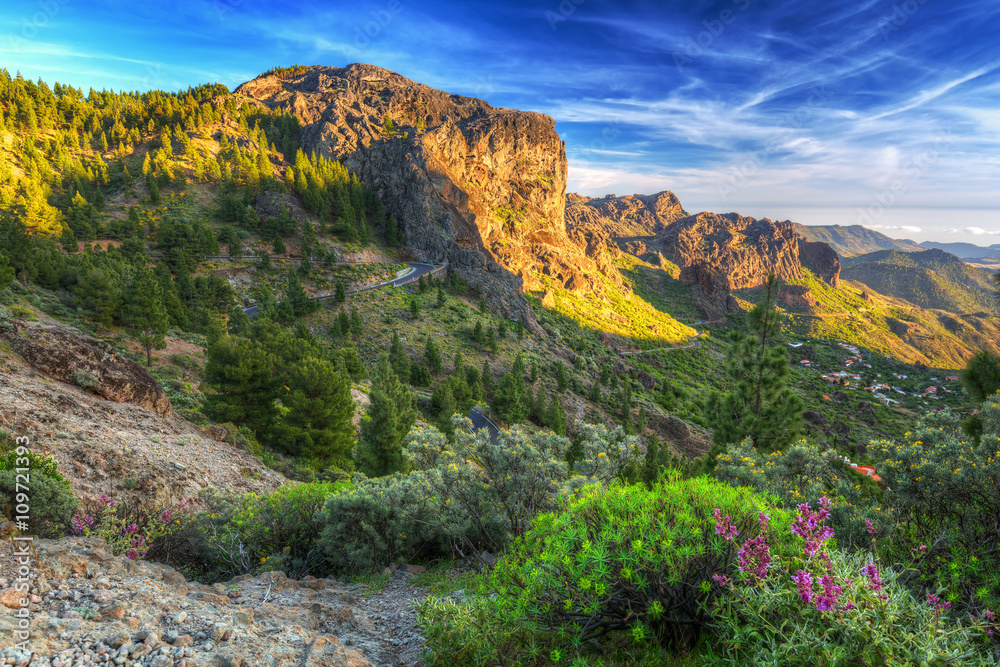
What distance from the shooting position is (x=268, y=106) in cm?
13050

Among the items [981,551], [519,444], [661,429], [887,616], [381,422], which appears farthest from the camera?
[661,429]

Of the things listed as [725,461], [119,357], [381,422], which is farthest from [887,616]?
[119,357]

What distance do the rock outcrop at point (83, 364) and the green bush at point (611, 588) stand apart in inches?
611

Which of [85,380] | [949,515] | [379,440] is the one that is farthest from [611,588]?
[85,380]

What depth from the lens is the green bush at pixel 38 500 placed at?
609 centimetres

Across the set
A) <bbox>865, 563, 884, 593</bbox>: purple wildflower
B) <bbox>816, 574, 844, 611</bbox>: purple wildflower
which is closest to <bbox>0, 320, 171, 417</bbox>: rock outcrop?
<bbox>816, 574, 844, 611</bbox>: purple wildflower

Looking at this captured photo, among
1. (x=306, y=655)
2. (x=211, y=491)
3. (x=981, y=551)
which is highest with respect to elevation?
(x=981, y=551)

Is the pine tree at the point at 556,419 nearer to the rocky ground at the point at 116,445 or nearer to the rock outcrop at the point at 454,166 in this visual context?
the rocky ground at the point at 116,445

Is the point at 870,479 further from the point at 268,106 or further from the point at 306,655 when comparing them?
the point at 268,106

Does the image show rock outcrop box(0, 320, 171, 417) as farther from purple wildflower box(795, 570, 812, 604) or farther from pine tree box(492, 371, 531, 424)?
pine tree box(492, 371, 531, 424)

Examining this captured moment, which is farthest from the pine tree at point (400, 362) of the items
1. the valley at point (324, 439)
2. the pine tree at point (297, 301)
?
the pine tree at point (297, 301)

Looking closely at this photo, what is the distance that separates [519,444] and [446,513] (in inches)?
94.0

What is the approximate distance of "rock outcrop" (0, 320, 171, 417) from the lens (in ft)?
43.3

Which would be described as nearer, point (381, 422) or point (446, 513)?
point (446, 513)
